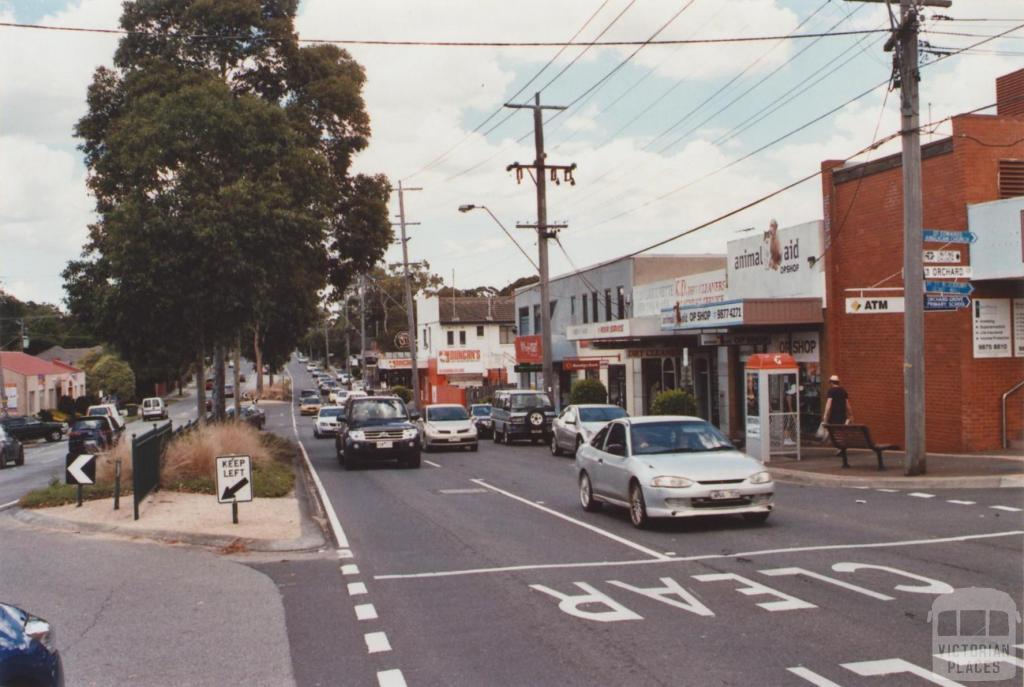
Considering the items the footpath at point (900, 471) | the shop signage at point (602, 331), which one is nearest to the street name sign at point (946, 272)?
the footpath at point (900, 471)

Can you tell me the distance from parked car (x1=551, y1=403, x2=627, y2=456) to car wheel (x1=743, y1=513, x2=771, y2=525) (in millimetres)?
13220

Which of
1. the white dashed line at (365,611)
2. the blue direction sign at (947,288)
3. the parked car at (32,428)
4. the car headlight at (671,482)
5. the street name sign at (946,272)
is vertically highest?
the street name sign at (946,272)

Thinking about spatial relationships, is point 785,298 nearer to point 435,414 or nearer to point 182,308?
point 435,414

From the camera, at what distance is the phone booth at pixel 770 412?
22.5 m

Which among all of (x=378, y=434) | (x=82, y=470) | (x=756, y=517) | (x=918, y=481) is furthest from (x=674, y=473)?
(x=378, y=434)

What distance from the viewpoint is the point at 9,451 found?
35812mm

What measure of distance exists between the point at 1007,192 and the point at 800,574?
49.3ft

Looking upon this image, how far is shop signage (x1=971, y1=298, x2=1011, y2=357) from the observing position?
71.6 feet

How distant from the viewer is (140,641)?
8562mm

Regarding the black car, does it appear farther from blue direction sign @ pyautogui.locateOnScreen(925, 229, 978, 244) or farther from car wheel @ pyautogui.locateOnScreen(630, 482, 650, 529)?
blue direction sign @ pyautogui.locateOnScreen(925, 229, 978, 244)

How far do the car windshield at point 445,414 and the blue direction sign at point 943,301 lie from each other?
59.4 feet

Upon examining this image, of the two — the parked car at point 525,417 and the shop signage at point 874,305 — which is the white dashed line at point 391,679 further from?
the parked car at point 525,417

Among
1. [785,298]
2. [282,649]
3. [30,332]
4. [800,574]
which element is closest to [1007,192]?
[785,298]

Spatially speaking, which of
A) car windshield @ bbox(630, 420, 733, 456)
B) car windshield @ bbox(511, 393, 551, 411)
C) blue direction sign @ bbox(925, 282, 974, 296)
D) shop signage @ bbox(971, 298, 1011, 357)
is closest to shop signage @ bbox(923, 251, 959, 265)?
blue direction sign @ bbox(925, 282, 974, 296)
